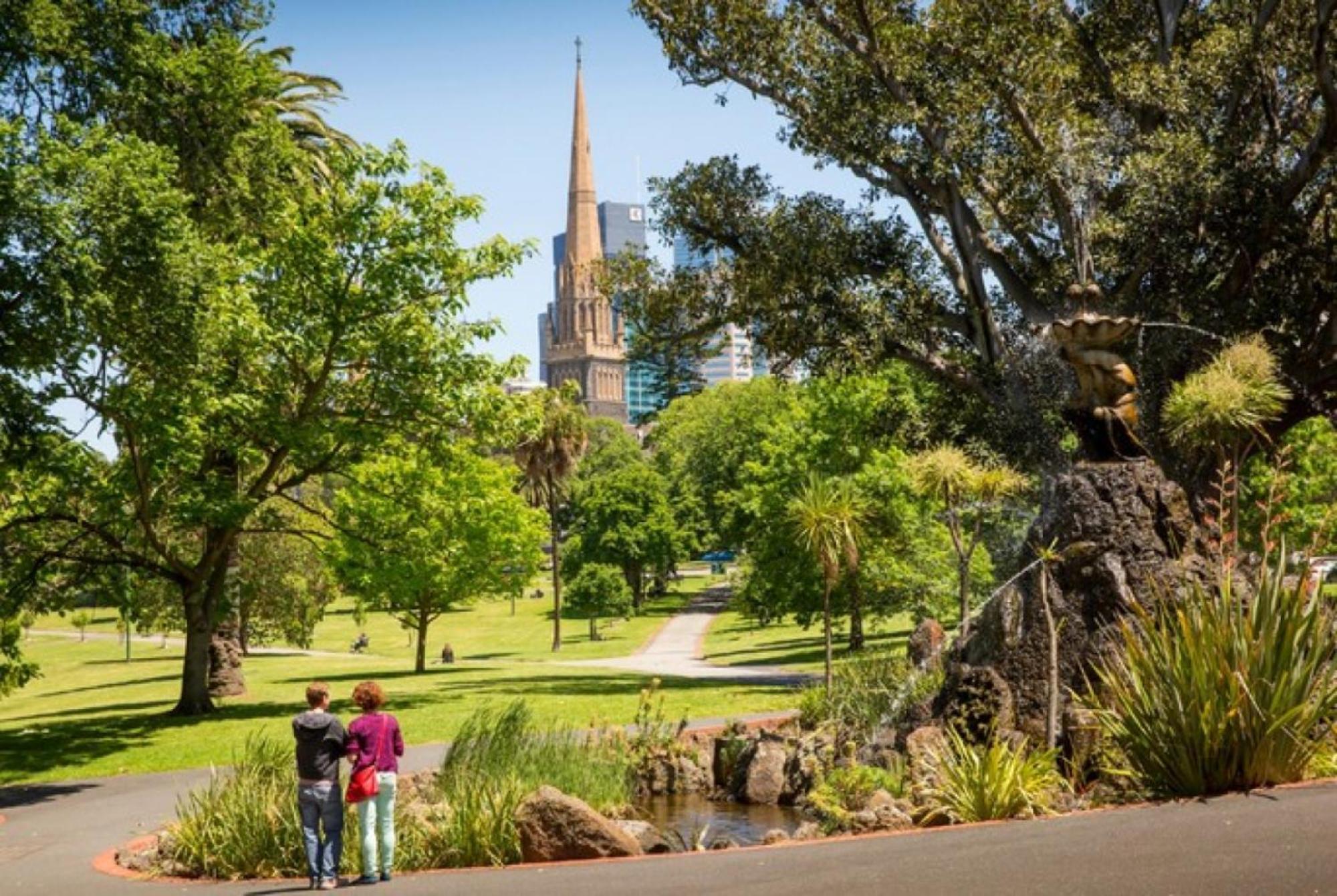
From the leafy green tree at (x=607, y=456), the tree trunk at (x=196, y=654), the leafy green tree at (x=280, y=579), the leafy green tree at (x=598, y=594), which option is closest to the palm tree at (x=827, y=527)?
the tree trunk at (x=196, y=654)

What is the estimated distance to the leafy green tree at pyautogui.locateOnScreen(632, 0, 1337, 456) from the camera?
27.4m

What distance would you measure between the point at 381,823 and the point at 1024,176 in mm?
22063

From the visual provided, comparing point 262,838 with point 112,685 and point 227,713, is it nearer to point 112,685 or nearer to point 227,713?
point 227,713

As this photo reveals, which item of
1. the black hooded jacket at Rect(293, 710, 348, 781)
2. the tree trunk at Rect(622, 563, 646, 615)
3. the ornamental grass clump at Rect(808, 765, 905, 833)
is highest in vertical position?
the tree trunk at Rect(622, 563, 646, 615)

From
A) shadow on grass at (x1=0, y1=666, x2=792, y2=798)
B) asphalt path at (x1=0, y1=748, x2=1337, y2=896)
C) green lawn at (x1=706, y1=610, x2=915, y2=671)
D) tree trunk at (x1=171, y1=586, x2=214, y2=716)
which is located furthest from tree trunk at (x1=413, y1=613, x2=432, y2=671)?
asphalt path at (x1=0, y1=748, x2=1337, y2=896)

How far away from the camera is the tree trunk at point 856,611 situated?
40531 mm

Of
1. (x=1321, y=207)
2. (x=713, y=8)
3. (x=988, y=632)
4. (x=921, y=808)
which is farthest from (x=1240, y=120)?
(x=921, y=808)

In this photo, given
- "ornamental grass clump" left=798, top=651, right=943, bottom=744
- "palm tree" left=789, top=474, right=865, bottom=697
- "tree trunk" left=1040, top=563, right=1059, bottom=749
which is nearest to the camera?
"tree trunk" left=1040, top=563, right=1059, bottom=749

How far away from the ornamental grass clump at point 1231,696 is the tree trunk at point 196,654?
22301mm

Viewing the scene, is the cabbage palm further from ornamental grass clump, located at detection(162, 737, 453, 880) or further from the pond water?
ornamental grass clump, located at detection(162, 737, 453, 880)

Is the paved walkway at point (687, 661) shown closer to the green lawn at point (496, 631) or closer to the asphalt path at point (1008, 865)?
the green lawn at point (496, 631)

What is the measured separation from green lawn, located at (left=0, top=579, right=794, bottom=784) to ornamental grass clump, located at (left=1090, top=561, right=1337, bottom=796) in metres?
9.23

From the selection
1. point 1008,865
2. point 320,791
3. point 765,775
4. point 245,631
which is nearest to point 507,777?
point 320,791

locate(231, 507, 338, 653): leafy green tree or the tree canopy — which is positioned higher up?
the tree canopy
